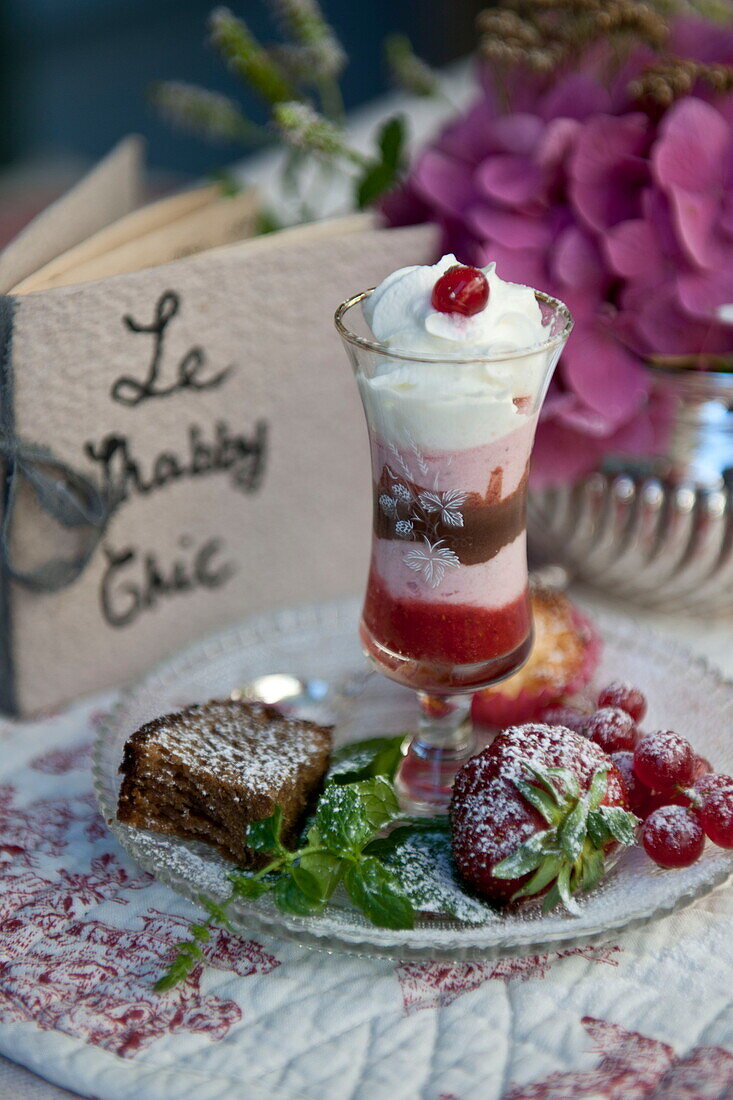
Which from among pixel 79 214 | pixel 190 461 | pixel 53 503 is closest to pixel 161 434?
pixel 190 461

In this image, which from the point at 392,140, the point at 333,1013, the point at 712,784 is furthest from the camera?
the point at 392,140

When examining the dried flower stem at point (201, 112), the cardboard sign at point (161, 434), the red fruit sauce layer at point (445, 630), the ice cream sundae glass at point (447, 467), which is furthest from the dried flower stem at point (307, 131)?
the red fruit sauce layer at point (445, 630)

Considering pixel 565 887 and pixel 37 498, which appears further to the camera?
pixel 37 498

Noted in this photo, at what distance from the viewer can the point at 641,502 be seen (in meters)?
1.44

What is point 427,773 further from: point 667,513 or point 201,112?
point 201,112

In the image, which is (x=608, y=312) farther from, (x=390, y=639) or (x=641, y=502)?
(x=390, y=639)

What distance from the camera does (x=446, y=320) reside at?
1011mm

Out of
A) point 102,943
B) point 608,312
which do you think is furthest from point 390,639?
point 608,312

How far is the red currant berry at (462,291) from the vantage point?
3.26 feet

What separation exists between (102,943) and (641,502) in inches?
33.5

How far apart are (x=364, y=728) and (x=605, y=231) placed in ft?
2.21

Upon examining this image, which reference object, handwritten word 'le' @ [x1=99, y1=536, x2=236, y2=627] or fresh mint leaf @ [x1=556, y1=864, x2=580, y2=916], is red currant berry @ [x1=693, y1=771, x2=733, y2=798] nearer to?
fresh mint leaf @ [x1=556, y1=864, x2=580, y2=916]

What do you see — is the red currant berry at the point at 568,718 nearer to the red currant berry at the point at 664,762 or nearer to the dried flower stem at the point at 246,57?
the red currant berry at the point at 664,762

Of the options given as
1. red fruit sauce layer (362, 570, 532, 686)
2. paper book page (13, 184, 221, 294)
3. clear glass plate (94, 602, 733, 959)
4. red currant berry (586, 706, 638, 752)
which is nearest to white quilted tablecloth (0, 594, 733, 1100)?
clear glass plate (94, 602, 733, 959)
